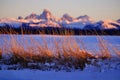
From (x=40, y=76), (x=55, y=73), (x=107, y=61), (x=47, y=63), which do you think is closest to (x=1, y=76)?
(x=40, y=76)

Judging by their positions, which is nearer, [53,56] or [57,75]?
[57,75]

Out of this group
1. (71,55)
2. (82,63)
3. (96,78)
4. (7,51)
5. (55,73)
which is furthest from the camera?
(7,51)

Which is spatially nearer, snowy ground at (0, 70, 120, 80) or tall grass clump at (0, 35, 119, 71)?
snowy ground at (0, 70, 120, 80)

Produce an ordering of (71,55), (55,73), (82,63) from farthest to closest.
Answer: (71,55) → (82,63) → (55,73)

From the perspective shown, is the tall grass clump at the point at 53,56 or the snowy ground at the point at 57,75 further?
the tall grass clump at the point at 53,56

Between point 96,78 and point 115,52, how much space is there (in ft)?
6.44

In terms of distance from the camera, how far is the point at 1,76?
154 inches

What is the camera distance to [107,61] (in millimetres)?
5457

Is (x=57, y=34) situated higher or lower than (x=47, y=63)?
higher

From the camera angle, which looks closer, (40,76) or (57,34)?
(40,76)

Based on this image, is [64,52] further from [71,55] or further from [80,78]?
[80,78]

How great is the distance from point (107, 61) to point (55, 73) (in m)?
1.54

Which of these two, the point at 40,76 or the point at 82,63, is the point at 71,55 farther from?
the point at 40,76

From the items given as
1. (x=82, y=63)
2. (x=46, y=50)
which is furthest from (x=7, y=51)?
(x=82, y=63)
